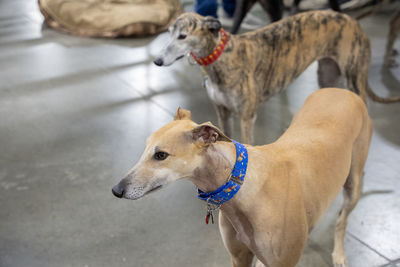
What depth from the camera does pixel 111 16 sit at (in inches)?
242

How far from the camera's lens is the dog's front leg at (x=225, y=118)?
3122 millimetres

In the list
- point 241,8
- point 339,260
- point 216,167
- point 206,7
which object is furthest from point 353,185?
point 206,7

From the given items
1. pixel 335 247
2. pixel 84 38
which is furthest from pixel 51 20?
pixel 335 247

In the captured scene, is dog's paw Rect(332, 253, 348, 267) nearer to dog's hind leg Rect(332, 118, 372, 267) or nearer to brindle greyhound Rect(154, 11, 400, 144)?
dog's hind leg Rect(332, 118, 372, 267)

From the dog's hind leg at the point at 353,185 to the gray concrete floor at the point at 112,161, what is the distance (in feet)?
0.31

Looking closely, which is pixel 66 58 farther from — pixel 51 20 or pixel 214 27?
pixel 214 27

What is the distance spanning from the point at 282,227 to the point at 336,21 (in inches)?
78.2

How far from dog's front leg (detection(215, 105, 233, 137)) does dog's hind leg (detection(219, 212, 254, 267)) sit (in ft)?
4.49

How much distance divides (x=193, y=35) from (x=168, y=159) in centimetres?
146

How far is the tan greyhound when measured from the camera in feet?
5.05

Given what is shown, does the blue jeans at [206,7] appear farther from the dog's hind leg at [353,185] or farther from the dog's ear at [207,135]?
the dog's ear at [207,135]

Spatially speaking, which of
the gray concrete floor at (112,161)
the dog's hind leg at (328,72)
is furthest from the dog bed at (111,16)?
the dog's hind leg at (328,72)

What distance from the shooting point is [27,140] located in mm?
3723

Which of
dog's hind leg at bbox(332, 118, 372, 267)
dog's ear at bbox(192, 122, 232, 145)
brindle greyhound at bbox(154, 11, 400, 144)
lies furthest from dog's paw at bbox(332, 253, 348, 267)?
dog's ear at bbox(192, 122, 232, 145)
